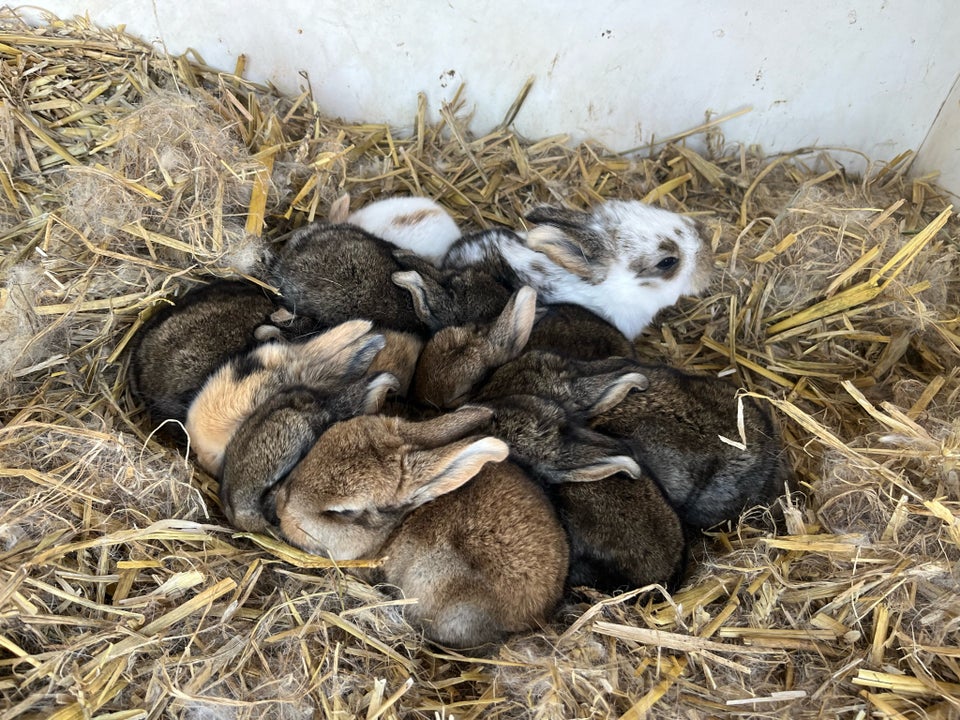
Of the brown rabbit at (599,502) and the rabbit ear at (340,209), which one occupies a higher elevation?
the rabbit ear at (340,209)

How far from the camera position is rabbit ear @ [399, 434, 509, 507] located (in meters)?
2.31

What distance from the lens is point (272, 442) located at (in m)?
2.49

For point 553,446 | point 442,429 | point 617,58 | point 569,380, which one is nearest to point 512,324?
point 569,380

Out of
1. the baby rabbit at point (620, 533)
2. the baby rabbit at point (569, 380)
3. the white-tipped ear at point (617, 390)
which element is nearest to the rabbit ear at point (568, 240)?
the baby rabbit at point (569, 380)

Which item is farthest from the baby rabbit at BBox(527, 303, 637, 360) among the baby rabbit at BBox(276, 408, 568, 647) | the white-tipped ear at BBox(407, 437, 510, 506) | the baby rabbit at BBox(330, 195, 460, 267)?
the white-tipped ear at BBox(407, 437, 510, 506)

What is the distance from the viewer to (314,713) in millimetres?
2266

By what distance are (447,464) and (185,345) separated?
4.52ft

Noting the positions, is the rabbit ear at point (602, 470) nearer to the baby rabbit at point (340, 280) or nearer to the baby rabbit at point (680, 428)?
the baby rabbit at point (680, 428)

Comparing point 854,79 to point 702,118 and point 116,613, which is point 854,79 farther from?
point 116,613

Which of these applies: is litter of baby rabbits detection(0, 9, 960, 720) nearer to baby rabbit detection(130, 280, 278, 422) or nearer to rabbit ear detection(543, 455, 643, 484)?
baby rabbit detection(130, 280, 278, 422)

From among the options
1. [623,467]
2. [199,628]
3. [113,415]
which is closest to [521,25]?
[623,467]

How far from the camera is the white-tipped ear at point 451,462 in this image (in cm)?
231

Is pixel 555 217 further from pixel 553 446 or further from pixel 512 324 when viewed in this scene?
pixel 553 446

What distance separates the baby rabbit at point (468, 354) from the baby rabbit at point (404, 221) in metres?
0.80
